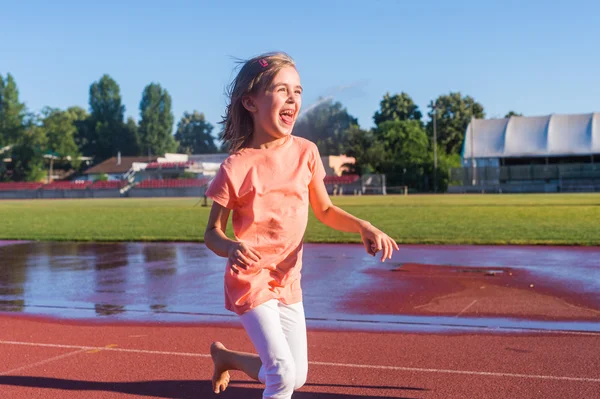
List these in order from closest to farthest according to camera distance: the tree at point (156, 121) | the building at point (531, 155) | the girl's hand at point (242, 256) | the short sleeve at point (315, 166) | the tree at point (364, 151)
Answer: the girl's hand at point (242, 256) < the short sleeve at point (315, 166) < the building at point (531, 155) < the tree at point (364, 151) < the tree at point (156, 121)

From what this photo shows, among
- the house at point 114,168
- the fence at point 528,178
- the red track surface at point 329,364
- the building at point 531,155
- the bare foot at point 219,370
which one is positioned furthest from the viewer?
the house at point 114,168

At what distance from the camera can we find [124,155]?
433ft

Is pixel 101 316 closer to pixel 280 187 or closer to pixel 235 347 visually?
pixel 235 347

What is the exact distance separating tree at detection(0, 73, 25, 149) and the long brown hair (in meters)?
102

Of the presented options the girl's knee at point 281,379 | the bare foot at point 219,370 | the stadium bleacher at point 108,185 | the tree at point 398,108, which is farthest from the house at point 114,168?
the girl's knee at point 281,379

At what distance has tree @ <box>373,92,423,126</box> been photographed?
103812mm

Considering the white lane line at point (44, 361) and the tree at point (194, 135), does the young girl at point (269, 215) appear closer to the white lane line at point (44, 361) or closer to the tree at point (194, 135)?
the white lane line at point (44, 361)

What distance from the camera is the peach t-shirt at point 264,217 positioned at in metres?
3.73

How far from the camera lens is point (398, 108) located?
4072 inches

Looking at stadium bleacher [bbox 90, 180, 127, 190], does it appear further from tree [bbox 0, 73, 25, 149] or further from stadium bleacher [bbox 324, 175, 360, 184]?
stadium bleacher [bbox 324, 175, 360, 184]

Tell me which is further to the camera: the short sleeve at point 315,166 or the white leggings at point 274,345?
the short sleeve at point 315,166

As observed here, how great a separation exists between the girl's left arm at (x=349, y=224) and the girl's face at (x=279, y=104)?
41 cm

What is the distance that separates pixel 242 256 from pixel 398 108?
101896mm

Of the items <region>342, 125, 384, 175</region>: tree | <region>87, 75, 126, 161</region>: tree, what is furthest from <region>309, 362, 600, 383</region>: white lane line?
<region>87, 75, 126, 161</region>: tree
